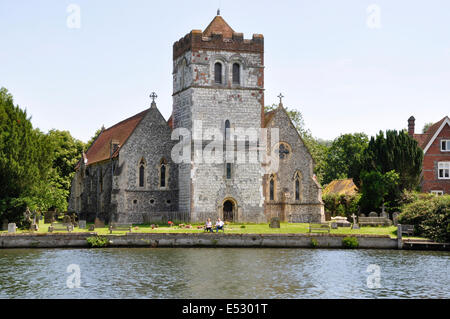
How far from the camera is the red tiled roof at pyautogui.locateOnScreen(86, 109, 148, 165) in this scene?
182ft

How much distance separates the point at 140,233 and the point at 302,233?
10183mm

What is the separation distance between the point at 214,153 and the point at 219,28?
10.8 metres

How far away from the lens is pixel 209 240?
38.7 m

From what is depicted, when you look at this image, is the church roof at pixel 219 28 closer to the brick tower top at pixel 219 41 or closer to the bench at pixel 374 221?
the brick tower top at pixel 219 41

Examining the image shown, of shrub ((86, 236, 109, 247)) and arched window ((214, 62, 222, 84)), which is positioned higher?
arched window ((214, 62, 222, 84))

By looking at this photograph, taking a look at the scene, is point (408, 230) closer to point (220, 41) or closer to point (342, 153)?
point (220, 41)

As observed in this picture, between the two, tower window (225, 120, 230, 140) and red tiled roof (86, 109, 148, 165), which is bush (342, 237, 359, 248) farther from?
red tiled roof (86, 109, 148, 165)

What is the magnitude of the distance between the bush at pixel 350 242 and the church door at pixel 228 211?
14206 millimetres

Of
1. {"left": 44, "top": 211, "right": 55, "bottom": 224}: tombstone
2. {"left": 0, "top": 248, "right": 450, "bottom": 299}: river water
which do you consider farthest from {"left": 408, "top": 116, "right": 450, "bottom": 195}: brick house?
{"left": 44, "top": 211, "right": 55, "bottom": 224}: tombstone

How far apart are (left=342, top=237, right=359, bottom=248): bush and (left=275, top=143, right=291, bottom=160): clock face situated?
663 inches

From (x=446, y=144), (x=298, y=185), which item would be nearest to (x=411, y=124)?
(x=446, y=144)

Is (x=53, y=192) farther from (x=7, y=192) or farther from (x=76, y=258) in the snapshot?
(x=76, y=258)

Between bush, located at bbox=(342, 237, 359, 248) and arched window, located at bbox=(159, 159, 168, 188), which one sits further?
arched window, located at bbox=(159, 159, 168, 188)
